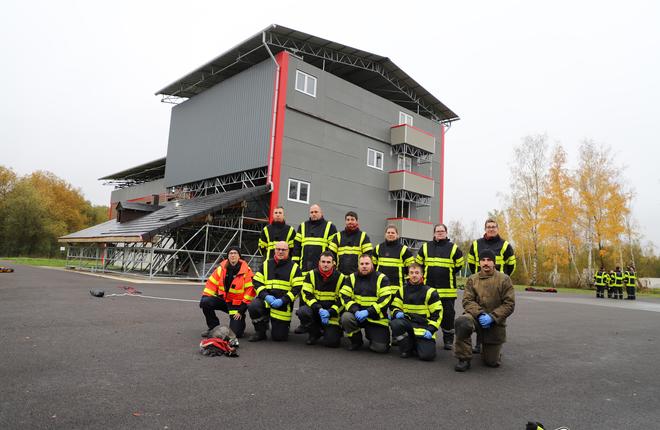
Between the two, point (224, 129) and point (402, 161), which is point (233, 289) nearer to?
point (224, 129)

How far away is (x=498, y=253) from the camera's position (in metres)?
6.54

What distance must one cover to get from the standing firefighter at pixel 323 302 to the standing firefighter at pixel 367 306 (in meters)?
0.18

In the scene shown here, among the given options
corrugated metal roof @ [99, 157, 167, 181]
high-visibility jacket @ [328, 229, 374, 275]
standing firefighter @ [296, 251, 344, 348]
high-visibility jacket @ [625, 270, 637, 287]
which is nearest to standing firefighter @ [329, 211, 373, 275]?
high-visibility jacket @ [328, 229, 374, 275]

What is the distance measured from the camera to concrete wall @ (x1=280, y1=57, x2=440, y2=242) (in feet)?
69.4

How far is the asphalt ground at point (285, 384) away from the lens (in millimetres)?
3297

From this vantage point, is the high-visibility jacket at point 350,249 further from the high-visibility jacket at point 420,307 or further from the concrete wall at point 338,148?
the concrete wall at point 338,148

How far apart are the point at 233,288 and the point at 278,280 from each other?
2.30ft

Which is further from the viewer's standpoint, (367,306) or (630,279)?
(630,279)

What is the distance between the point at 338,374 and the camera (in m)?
4.69

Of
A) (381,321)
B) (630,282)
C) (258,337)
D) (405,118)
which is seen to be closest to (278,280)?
(258,337)

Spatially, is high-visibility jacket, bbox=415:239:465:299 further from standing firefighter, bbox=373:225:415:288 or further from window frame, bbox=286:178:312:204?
window frame, bbox=286:178:312:204

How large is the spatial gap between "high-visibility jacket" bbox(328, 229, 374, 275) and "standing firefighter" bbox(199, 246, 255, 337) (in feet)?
5.05

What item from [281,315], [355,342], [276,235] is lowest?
[355,342]

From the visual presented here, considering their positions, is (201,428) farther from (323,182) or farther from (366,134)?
(366,134)
